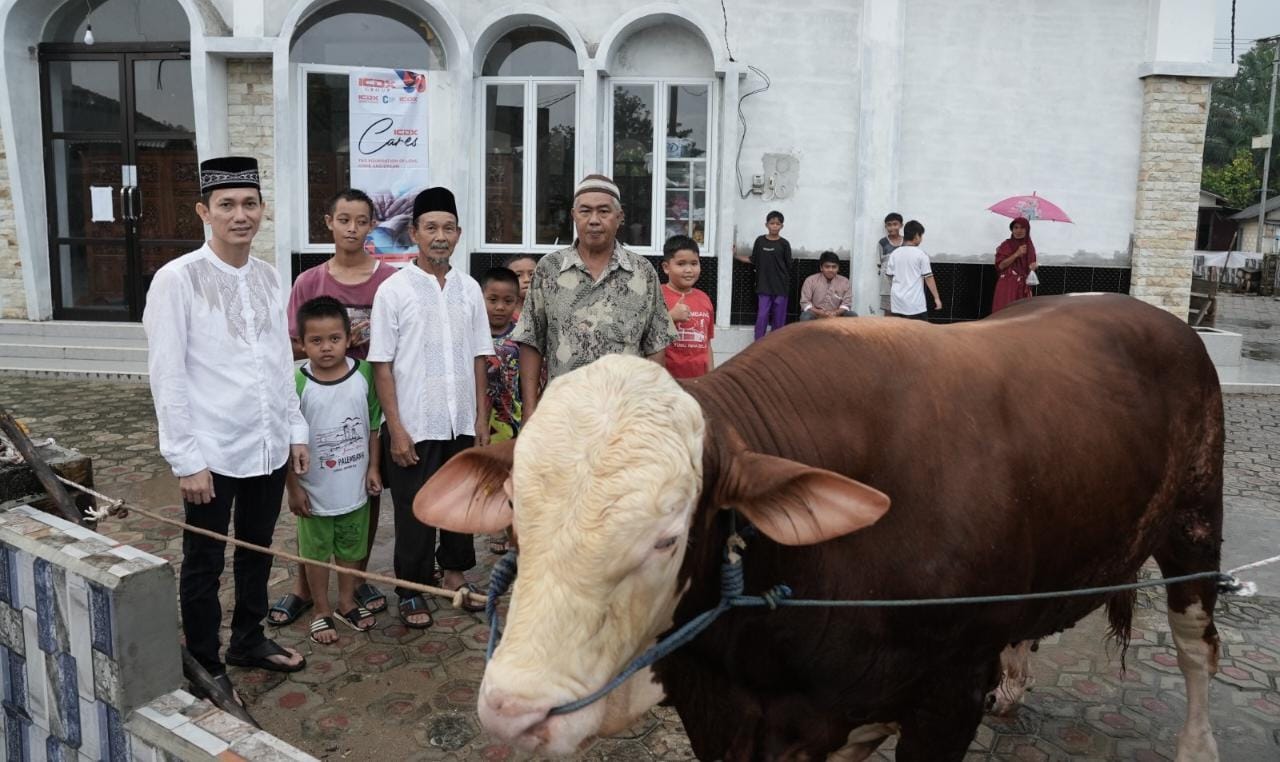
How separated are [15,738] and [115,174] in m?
10.2

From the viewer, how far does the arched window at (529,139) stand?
11.2 meters

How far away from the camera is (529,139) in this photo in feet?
37.0

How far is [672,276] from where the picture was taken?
5.20 metres

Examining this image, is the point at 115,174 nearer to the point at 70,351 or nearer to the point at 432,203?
the point at 70,351

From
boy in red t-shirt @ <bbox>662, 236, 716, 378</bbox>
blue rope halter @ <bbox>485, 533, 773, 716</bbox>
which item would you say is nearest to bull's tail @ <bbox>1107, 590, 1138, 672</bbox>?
blue rope halter @ <bbox>485, 533, 773, 716</bbox>

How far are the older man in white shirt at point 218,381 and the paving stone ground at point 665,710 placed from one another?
43cm

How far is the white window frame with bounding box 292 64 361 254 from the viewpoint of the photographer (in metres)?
10.7

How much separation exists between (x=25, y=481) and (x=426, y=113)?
8688 mm

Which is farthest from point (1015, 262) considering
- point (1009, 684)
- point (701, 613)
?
point (701, 613)

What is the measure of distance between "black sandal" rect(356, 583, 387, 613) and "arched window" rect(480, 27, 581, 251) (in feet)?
23.5

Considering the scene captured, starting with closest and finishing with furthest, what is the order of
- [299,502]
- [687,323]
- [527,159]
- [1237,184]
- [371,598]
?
[299,502] → [371,598] → [687,323] → [527,159] → [1237,184]

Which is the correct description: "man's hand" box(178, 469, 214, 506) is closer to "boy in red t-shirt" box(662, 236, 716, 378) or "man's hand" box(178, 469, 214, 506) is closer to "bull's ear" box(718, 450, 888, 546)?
"bull's ear" box(718, 450, 888, 546)

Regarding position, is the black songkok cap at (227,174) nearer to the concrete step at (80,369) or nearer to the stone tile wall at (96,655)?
the stone tile wall at (96,655)

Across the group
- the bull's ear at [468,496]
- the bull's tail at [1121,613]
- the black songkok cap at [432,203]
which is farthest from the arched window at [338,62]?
the bull's ear at [468,496]
